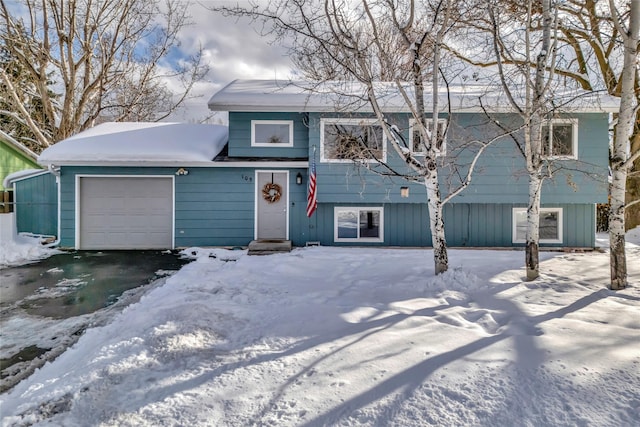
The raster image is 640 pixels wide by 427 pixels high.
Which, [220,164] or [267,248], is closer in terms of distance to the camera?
[267,248]

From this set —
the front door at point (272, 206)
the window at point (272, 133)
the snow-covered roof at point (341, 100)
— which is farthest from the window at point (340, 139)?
the front door at point (272, 206)

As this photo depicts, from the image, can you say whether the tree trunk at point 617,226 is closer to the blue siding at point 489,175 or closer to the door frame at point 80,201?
the blue siding at point 489,175

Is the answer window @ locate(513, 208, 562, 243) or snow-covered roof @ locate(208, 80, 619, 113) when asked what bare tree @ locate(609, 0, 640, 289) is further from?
window @ locate(513, 208, 562, 243)

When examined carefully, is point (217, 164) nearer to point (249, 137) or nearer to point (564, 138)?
point (249, 137)

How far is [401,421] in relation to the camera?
208 centimetres

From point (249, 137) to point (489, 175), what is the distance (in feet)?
20.6

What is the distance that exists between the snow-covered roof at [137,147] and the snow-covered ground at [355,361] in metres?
5.15

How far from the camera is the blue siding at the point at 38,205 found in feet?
35.2

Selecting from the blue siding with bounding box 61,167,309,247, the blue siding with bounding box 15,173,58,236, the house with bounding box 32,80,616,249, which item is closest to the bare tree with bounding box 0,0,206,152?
the blue siding with bounding box 15,173,58,236

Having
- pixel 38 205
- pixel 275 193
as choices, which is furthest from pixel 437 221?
pixel 38 205

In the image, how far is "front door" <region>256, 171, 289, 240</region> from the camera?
927cm

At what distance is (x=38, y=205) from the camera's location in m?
10.9

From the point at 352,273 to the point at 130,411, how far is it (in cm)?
407

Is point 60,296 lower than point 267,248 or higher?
lower
